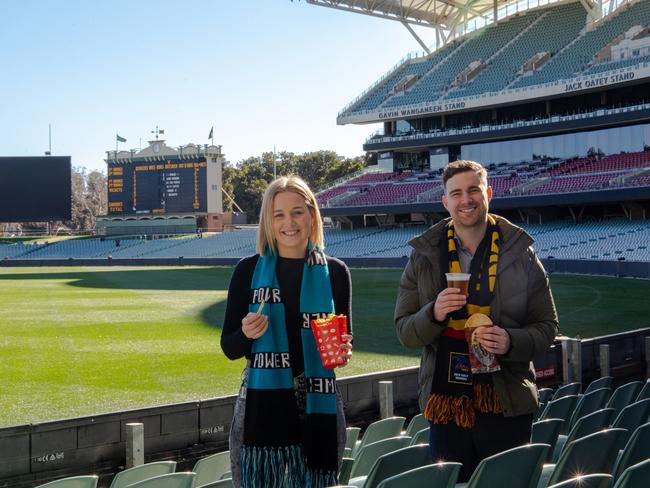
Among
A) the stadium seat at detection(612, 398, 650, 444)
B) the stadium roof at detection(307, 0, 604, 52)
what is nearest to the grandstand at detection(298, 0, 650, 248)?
the stadium roof at detection(307, 0, 604, 52)

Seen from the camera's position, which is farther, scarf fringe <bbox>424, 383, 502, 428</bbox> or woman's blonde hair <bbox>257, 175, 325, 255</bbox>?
scarf fringe <bbox>424, 383, 502, 428</bbox>

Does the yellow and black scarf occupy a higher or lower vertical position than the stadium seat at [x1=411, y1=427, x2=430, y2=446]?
higher

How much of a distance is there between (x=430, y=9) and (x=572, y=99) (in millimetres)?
14998

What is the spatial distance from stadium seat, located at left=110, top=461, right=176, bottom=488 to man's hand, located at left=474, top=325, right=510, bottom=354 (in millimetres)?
1917

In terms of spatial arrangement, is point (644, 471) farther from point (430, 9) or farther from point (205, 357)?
point (430, 9)

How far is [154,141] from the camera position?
196 ft

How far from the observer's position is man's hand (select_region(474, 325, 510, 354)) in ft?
11.9

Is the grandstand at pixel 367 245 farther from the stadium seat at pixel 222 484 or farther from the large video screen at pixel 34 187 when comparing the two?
the stadium seat at pixel 222 484

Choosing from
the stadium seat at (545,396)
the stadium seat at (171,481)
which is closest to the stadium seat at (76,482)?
the stadium seat at (171,481)

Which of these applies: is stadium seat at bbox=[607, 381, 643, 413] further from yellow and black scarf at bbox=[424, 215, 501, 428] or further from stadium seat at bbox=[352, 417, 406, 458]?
yellow and black scarf at bbox=[424, 215, 501, 428]

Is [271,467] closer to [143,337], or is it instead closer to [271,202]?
[271,202]

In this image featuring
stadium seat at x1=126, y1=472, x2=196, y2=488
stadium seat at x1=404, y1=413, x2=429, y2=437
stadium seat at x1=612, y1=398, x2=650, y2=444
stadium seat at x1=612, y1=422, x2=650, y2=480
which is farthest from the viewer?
stadium seat at x1=404, y1=413, x2=429, y2=437

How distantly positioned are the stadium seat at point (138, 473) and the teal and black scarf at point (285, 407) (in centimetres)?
104

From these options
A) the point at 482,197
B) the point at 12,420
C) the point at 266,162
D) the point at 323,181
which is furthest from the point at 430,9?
the point at 482,197
